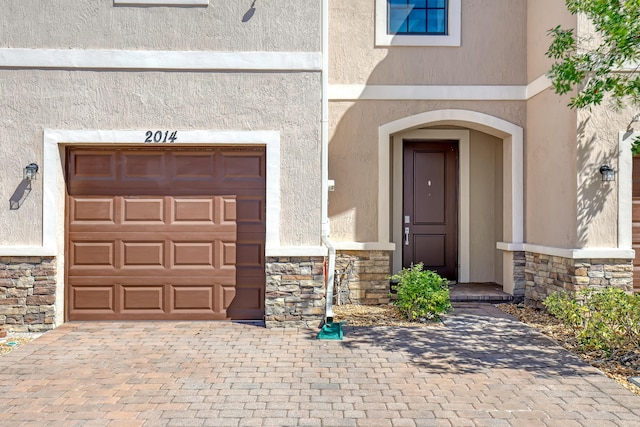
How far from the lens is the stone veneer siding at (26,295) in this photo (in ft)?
21.8

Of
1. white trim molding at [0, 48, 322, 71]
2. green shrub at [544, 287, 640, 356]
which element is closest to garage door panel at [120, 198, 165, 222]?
white trim molding at [0, 48, 322, 71]

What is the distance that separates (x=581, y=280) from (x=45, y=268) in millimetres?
7548

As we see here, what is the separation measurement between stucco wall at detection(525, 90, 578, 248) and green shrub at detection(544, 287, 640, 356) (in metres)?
1.32

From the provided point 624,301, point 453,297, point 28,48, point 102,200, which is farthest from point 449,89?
point 28,48

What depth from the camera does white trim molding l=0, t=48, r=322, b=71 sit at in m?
6.62

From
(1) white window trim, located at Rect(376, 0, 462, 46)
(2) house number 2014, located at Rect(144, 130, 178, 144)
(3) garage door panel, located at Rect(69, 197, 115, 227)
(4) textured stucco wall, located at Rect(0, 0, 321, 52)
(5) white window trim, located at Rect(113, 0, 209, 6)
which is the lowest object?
(3) garage door panel, located at Rect(69, 197, 115, 227)

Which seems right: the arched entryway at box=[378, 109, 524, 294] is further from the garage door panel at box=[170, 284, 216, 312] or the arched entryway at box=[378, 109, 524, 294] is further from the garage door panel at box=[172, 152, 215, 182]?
the garage door panel at box=[170, 284, 216, 312]

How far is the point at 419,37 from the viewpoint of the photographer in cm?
847

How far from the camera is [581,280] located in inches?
277

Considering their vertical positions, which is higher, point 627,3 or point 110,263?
point 627,3

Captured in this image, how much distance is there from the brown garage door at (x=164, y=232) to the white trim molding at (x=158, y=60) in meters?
1.15

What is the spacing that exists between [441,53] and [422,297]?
4316 mm

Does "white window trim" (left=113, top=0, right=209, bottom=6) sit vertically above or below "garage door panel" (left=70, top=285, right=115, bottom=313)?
above

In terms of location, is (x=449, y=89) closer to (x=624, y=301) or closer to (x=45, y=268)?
(x=624, y=301)
